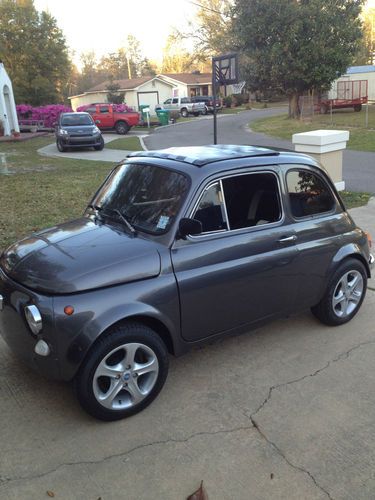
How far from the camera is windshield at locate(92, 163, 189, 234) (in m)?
3.46

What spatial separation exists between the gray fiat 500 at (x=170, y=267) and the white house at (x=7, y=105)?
917 inches

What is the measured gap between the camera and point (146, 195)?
3.67m

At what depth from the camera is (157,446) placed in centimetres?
287

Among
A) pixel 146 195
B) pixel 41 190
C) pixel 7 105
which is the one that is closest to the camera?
pixel 146 195

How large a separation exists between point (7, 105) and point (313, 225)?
82.2 ft

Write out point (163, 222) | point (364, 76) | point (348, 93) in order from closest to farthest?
point (163, 222), point (348, 93), point (364, 76)

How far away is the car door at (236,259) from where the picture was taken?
3.37 meters

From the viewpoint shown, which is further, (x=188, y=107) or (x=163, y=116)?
(x=188, y=107)

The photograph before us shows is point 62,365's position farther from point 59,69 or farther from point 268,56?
point 59,69

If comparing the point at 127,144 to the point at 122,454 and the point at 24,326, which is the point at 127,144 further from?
the point at 122,454

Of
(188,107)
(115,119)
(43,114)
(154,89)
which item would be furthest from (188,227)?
(154,89)

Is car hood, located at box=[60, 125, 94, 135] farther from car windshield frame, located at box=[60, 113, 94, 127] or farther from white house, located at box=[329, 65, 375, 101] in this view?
white house, located at box=[329, 65, 375, 101]

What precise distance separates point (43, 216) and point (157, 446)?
235 inches

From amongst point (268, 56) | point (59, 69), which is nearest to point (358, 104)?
point (268, 56)
